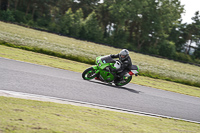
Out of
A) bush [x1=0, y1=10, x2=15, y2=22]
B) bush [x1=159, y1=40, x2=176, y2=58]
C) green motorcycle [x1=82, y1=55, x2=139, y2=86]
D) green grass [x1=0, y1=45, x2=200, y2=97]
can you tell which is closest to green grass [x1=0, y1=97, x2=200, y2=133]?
green motorcycle [x1=82, y1=55, x2=139, y2=86]

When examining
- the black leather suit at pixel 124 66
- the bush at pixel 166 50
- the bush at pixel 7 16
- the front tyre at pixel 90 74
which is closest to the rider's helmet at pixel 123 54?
the black leather suit at pixel 124 66

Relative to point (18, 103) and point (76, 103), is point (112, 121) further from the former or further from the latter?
point (18, 103)

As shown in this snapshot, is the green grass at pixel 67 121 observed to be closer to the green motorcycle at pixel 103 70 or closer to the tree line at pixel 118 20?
the green motorcycle at pixel 103 70

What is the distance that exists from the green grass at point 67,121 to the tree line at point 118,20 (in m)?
48.9

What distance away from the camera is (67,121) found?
4.77 m

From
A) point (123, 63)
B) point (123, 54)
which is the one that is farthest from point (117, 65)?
point (123, 54)

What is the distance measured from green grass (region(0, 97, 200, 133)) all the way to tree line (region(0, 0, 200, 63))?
48.9 m

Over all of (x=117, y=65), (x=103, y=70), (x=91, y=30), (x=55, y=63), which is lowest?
(x=55, y=63)

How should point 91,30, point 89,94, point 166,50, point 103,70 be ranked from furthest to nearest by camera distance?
point 166,50 → point 91,30 → point 103,70 → point 89,94

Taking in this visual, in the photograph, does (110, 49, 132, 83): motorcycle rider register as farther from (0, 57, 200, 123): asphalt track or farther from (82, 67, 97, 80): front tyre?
(0, 57, 200, 123): asphalt track

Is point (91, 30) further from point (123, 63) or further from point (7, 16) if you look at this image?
point (123, 63)

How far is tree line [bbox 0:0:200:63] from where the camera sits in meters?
57.3

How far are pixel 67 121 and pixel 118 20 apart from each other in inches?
2462

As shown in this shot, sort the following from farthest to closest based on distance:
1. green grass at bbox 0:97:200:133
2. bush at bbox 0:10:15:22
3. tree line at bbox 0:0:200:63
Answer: tree line at bbox 0:0:200:63
bush at bbox 0:10:15:22
green grass at bbox 0:97:200:133
